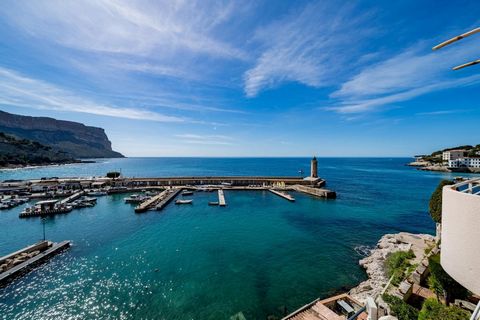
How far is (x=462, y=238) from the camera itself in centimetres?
493

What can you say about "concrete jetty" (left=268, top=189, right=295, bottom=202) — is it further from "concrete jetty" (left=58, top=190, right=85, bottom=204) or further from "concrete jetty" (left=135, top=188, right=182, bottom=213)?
"concrete jetty" (left=58, top=190, right=85, bottom=204)

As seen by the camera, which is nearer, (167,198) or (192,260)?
(192,260)

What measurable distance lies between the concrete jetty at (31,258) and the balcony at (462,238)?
25.9 m

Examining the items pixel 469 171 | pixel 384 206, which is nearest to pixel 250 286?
pixel 384 206

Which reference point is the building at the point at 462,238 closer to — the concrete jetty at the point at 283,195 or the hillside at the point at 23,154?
the concrete jetty at the point at 283,195

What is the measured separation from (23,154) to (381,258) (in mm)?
195332

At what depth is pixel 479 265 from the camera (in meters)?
4.57

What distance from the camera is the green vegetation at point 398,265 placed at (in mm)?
13562

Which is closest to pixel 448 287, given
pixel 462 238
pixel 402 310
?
pixel 402 310

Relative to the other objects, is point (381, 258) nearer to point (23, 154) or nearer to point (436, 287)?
point (436, 287)

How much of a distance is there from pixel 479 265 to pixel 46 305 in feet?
68.7

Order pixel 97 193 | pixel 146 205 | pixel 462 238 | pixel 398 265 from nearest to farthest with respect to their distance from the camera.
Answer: pixel 462 238, pixel 398 265, pixel 146 205, pixel 97 193

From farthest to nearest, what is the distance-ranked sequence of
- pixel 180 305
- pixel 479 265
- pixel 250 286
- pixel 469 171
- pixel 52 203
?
pixel 469 171 < pixel 52 203 < pixel 250 286 < pixel 180 305 < pixel 479 265

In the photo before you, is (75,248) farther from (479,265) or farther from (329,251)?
(479,265)
